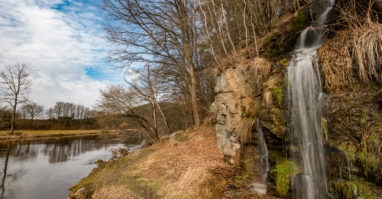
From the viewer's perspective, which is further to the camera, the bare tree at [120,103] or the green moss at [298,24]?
the bare tree at [120,103]

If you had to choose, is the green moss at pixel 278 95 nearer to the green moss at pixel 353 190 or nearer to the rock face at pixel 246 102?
the rock face at pixel 246 102

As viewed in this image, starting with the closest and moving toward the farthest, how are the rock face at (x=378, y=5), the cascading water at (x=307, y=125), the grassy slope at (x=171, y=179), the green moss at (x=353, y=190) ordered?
the green moss at (x=353, y=190) < the cascading water at (x=307, y=125) < the rock face at (x=378, y=5) < the grassy slope at (x=171, y=179)

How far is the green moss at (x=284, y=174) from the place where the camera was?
13.7ft

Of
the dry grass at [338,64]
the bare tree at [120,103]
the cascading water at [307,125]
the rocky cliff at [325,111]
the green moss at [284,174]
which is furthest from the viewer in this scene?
the bare tree at [120,103]

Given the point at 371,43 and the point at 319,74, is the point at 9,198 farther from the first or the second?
the point at 371,43

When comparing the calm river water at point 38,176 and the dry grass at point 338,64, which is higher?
the dry grass at point 338,64

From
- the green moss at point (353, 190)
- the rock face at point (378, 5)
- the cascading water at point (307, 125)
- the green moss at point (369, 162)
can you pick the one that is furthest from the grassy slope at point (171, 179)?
the rock face at point (378, 5)

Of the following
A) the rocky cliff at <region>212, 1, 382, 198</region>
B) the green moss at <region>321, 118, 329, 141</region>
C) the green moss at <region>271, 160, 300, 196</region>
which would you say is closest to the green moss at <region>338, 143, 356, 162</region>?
the rocky cliff at <region>212, 1, 382, 198</region>

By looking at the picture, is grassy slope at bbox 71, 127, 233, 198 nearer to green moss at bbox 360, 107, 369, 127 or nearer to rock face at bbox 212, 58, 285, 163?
rock face at bbox 212, 58, 285, 163

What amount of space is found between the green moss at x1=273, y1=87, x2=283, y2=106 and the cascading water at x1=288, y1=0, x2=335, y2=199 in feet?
0.75

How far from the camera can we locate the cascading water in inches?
150

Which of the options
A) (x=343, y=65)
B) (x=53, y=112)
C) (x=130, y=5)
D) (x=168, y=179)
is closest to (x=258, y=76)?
(x=343, y=65)

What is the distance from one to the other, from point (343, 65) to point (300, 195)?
316 centimetres

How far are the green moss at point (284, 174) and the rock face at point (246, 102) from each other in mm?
782
